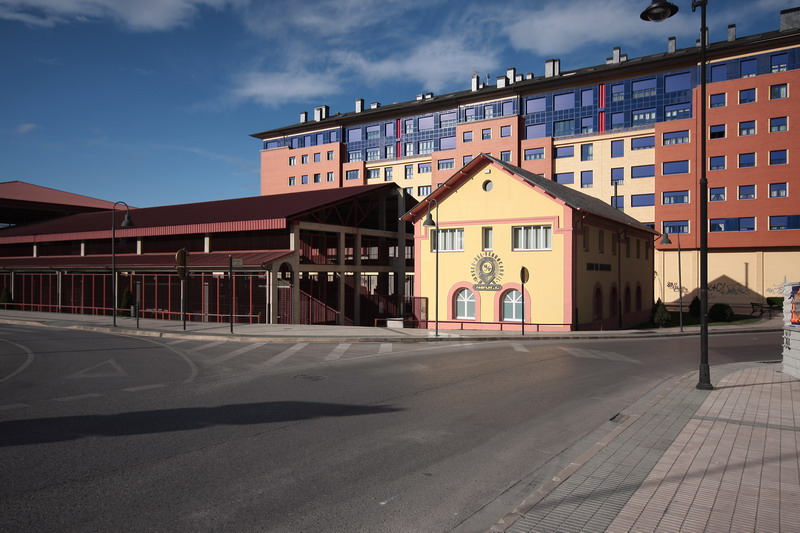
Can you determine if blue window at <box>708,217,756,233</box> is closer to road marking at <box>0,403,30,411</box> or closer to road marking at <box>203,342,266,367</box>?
road marking at <box>203,342,266,367</box>

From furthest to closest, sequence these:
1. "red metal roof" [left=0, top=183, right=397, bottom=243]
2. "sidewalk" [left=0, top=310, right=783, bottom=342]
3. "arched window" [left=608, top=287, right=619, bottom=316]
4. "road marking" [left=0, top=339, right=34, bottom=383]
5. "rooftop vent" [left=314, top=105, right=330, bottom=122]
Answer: "rooftop vent" [left=314, top=105, right=330, bottom=122] → "arched window" [left=608, top=287, right=619, bottom=316] → "red metal roof" [left=0, top=183, right=397, bottom=243] → "sidewalk" [left=0, top=310, right=783, bottom=342] → "road marking" [left=0, top=339, right=34, bottom=383]

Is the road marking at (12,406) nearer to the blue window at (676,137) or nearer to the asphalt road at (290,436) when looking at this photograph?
the asphalt road at (290,436)

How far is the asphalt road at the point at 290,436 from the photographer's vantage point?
541cm

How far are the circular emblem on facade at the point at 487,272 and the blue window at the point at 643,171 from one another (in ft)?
102

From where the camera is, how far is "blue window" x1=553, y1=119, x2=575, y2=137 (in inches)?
2250

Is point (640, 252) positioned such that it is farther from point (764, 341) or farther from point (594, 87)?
point (594, 87)

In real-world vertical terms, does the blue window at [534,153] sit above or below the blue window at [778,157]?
above

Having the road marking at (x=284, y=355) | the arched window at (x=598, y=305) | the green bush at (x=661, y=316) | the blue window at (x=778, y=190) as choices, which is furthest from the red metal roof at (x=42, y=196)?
the blue window at (x=778, y=190)

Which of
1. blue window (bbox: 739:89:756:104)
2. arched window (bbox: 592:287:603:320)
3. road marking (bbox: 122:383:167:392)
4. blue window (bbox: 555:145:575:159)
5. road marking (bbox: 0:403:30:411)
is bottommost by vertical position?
road marking (bbox: 122:383:167:392)

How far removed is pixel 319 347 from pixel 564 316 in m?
13.2

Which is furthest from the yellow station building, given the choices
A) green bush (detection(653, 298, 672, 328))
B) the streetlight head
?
the streetlight head

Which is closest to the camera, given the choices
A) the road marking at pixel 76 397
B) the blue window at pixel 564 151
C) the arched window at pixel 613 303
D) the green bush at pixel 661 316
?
the road marking at pixel 76 397

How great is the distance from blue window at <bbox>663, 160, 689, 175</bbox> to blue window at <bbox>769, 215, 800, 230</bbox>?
8.05m

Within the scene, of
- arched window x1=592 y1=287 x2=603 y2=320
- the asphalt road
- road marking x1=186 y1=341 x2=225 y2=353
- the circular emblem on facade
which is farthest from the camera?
arched window x1=592 y1=287 x2=603 y2=320
